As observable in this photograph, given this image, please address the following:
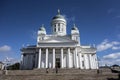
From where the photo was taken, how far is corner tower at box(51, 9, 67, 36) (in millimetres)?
50250

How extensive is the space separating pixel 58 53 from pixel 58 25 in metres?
10.2

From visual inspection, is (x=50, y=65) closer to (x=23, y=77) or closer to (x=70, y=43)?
(x=70, y=43)

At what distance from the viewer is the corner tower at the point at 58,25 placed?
165 ft

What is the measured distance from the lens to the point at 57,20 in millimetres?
50719

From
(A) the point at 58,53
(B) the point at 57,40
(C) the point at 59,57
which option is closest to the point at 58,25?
(B) the point at 57,40

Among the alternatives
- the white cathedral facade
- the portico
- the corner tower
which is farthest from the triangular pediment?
the corner tower

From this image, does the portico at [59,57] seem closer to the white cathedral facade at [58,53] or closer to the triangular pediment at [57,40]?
the white cathedral facade at [58,53]

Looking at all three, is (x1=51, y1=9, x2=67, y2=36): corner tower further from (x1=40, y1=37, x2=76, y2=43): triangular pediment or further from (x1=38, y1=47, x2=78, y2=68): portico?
(x1=38, y1=47, x2=78, y2=68): portico

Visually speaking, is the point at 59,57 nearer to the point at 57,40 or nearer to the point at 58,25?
the point at 57,40

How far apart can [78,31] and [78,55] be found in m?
7.90

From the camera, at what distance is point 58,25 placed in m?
50.9

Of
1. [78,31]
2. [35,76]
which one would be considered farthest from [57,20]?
[35,76]

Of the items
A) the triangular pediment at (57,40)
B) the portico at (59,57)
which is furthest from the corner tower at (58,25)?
the portico at (59,57)

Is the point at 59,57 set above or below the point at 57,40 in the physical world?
below
